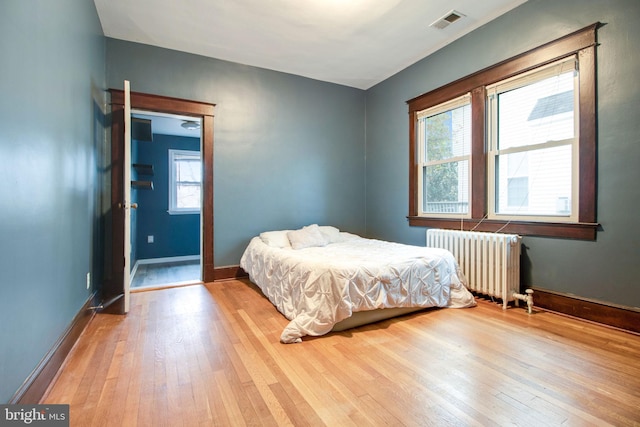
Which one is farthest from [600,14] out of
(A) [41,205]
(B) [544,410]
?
(A) [41,205]

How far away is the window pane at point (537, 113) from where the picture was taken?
2582 millimetres

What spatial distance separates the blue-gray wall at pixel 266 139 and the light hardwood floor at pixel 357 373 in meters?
1.76

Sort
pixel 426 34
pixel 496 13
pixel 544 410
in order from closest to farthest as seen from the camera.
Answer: pixel 544 410
pixel 496 13
pixel 426 34

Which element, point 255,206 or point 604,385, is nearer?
point 604,385

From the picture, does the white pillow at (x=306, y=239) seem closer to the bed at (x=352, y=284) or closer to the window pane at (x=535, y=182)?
the bed at (x=352, y=284)

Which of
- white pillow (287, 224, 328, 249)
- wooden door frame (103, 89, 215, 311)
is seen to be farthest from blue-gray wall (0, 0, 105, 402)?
white pillow (287, 224, 328, 249)

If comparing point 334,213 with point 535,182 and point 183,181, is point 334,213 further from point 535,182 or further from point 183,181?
point 183,181

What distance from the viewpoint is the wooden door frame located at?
3.27 meters

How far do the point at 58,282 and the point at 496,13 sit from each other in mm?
4241

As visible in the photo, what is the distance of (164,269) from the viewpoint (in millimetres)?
4824

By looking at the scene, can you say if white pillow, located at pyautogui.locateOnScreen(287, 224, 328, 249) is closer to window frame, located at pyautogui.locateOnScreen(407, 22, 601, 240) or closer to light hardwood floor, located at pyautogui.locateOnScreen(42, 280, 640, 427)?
→ light hardwood floor, located at pyautogui.locateOnScreen(42, 280, 640, 427)

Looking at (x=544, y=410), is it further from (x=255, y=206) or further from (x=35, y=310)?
(x=255, y=206)

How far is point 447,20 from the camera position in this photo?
3043mm

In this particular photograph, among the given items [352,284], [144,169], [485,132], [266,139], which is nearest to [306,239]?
[352,284]
